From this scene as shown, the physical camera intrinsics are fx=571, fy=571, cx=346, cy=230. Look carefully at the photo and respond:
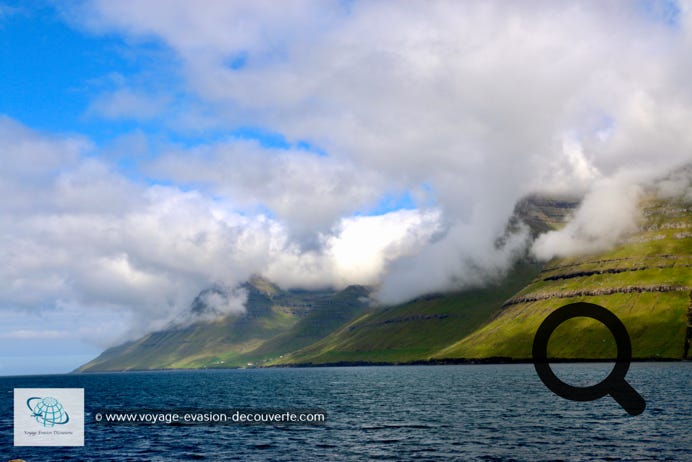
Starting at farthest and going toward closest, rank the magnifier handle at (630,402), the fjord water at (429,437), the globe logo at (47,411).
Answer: the magnifier handle at (630,402), the fjord water at (429,437), the globe logo at (47,411)

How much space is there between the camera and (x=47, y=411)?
60.0 meters

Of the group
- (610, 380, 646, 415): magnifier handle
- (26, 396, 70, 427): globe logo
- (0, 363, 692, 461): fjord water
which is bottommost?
(610, 380, 646, 415): magnifier handle

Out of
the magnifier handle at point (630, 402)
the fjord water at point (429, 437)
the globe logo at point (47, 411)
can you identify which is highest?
the globe logo at point (47, 411)

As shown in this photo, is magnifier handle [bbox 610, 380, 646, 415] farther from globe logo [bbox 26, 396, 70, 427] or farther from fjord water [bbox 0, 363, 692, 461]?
globe logo [bbox 26, 396, 70, 427]

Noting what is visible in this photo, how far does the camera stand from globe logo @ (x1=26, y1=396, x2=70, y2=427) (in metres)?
58.2

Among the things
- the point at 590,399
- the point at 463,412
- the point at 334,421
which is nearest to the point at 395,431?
the point at 334,421

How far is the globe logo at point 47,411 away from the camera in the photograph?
2292 inches

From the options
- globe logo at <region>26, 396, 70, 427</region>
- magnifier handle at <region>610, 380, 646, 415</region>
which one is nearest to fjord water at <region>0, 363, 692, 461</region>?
magnifier handle at <region>610, 380, 646, 415</region>

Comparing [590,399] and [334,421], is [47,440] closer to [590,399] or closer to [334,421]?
[334,421]

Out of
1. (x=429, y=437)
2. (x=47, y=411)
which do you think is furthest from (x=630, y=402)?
(x=47, y=411)

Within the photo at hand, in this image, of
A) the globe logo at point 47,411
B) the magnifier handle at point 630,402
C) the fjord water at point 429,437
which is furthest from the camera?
the magnifier handle at point 630,402

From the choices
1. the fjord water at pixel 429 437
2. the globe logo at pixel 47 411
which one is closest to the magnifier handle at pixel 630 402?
the fjord water at pixel 429 437

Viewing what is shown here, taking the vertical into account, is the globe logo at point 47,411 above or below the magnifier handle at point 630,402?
above

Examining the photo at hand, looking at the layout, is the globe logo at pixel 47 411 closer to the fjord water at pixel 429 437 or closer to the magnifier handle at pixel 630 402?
the fjord water at pixel 429 437
